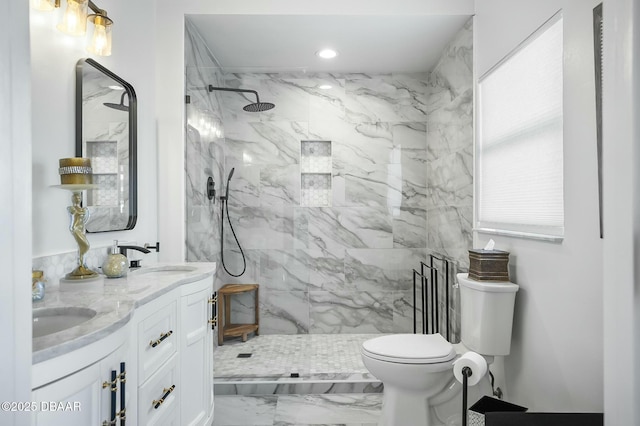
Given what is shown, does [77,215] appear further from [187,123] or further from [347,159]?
[347,159]

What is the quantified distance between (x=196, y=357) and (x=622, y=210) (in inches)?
70.8

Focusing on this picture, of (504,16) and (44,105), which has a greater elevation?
(504,16)

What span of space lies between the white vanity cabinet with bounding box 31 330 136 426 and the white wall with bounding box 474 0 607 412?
64.5 inches

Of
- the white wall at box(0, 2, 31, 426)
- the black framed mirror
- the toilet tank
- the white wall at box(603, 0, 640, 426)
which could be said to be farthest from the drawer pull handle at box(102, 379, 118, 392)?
the toilet tank

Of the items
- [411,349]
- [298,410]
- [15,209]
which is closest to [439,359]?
[411,349]

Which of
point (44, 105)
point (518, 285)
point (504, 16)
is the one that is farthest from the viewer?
point (504, 16)

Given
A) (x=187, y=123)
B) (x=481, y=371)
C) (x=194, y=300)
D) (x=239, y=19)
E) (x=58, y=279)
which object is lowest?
(x=481, y=371)

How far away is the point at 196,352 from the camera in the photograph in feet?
6.21

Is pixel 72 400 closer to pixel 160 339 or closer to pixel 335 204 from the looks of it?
pixel 160 339

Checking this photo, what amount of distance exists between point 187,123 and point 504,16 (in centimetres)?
209

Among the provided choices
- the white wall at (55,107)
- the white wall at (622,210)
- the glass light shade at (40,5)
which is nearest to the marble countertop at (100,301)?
the white wall at (55,107)

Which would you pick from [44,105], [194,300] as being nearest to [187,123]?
[44,105]

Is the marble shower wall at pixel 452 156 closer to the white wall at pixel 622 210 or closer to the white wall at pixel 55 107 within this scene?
the white wall at pixel 622 210

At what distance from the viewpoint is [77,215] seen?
1607 millimetres
